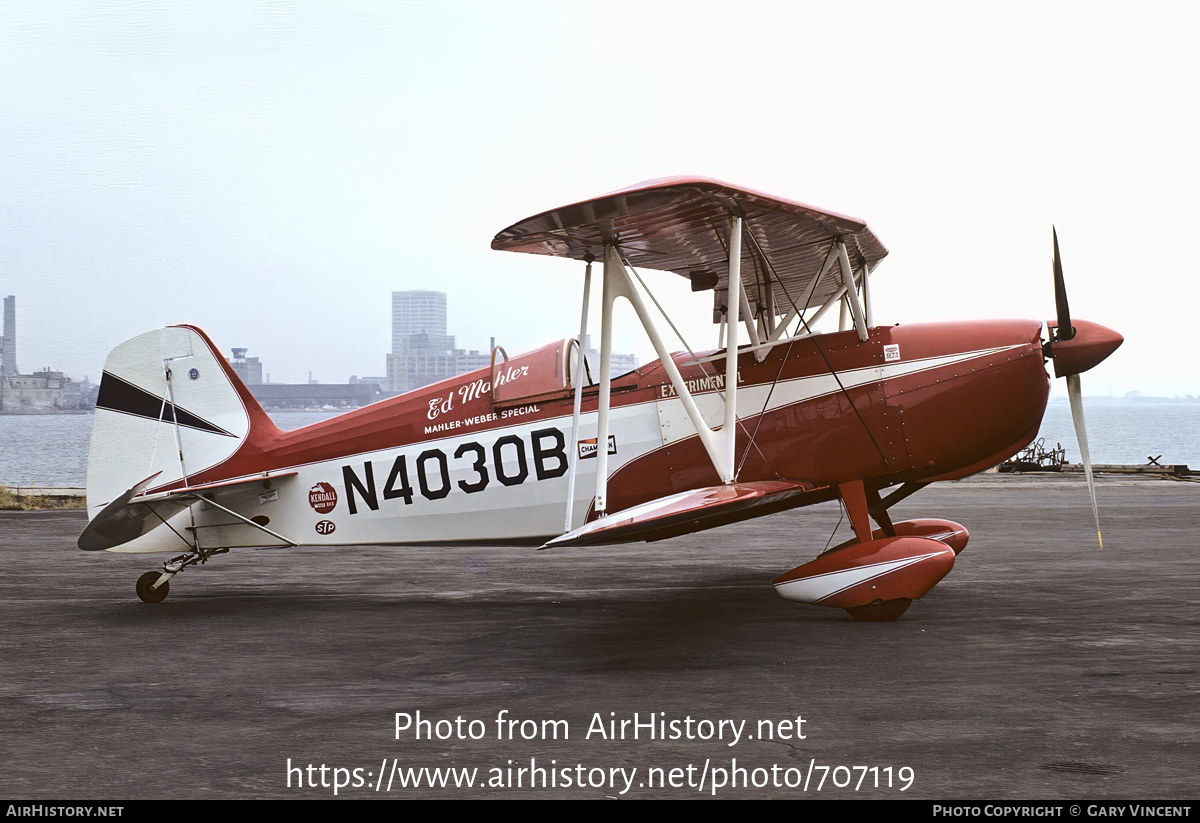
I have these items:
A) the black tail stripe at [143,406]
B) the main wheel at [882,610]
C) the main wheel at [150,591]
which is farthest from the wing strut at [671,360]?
the main wheel at [150,591]

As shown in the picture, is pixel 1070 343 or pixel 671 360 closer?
pixel 671 360

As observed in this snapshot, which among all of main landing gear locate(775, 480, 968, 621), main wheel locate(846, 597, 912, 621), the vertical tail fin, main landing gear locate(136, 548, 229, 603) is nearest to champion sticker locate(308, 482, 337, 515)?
the vertical tail fin

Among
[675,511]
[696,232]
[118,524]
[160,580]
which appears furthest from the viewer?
[160,580]

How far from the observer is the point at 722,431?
748 cm

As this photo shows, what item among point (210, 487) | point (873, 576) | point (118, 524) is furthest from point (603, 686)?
point (118, 524)

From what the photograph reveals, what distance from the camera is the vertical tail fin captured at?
30.8 feet

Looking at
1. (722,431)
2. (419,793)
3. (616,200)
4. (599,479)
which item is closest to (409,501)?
(599,479)

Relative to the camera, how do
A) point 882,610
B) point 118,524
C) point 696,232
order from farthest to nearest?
point 118,524
point 696,232
point 882,610

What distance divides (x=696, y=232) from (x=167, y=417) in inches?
211

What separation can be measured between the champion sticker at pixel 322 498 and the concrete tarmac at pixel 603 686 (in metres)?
0.90

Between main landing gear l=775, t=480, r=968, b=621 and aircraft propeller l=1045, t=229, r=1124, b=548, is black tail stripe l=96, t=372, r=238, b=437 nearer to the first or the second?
main landing gear l=775, t=480, r=968, b=621

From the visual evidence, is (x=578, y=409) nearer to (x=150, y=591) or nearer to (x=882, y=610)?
(x=882, y=610)

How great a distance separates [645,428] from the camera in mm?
8406
